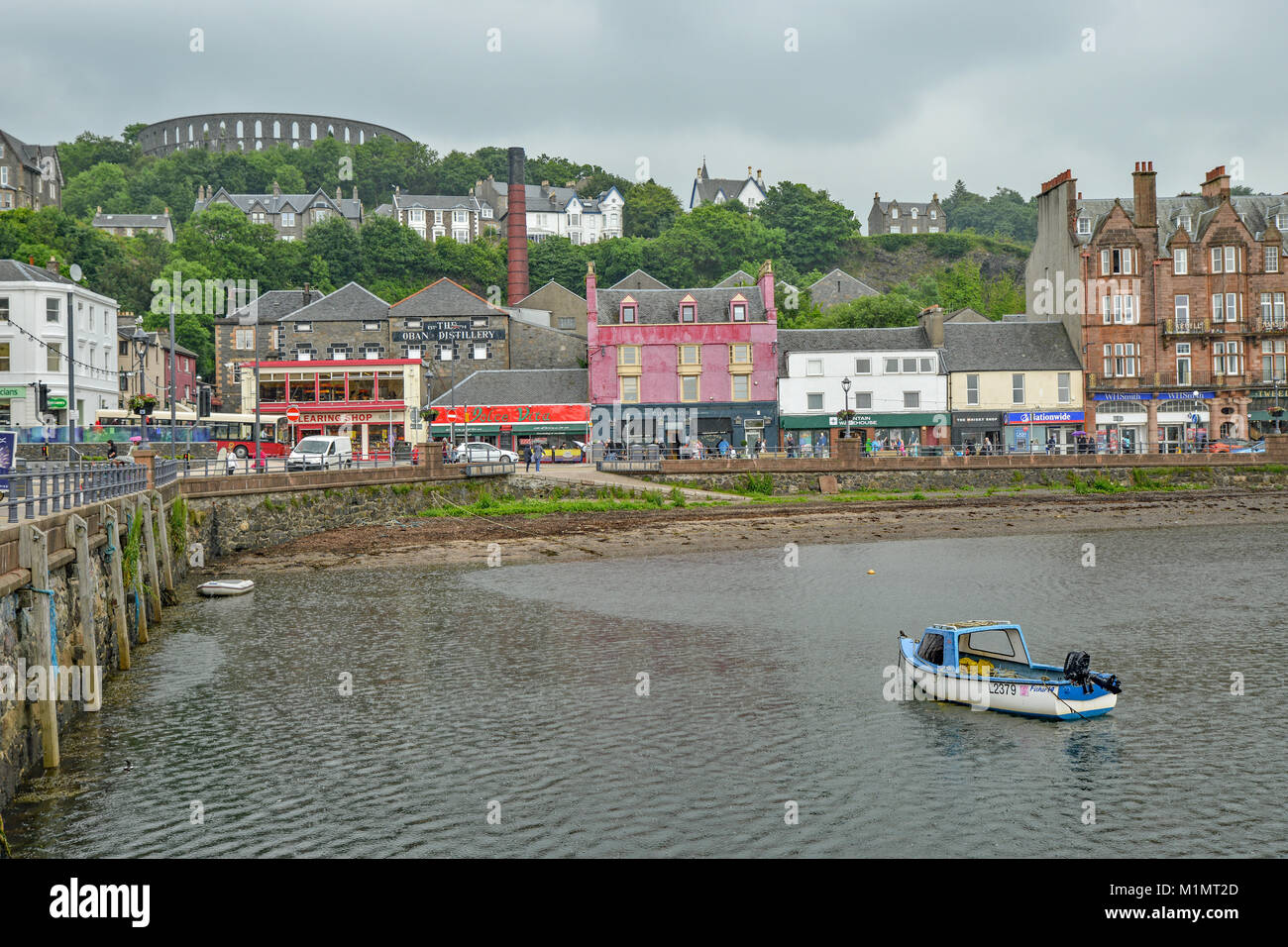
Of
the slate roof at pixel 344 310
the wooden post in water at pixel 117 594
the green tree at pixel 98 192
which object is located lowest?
the wooden post in water at pixel 117 594

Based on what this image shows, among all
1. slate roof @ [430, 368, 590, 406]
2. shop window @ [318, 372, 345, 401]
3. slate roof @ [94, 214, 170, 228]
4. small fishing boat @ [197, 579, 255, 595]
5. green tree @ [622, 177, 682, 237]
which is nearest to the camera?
small fishing boat @ [197, 579, 255, 595]

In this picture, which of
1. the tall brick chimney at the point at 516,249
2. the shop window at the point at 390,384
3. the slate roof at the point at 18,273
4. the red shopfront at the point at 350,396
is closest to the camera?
the slate roof at the point at 18,273

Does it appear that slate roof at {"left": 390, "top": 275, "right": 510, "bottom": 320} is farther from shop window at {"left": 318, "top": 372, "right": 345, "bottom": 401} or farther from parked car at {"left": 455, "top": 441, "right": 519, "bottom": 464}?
parked car at {"left": 455, "top": 441, "right": 519, "bottom": 464}

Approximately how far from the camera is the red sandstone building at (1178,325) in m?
73.8

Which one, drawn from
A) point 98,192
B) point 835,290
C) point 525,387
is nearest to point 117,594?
point 525,387

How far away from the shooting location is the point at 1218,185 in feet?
247

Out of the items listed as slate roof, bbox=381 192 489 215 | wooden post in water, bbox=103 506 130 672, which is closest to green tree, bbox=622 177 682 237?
slate roof, bbox=381 192 489 215

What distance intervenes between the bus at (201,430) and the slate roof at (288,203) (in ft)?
256

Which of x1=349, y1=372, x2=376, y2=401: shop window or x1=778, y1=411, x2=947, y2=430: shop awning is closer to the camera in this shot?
x1=778, y1=411, x2=947, y2=430: shop awning

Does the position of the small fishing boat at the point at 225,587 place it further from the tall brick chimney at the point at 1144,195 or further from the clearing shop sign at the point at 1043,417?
the tall brick chimney at the point at 1144,195

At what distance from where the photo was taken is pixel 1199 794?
52.2 ft

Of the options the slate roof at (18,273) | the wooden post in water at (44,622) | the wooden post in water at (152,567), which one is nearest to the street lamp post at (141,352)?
the slate roof at (18,273)

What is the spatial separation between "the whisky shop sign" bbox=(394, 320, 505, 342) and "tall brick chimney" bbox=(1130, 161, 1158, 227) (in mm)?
47148

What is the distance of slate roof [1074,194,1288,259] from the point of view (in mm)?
74875
